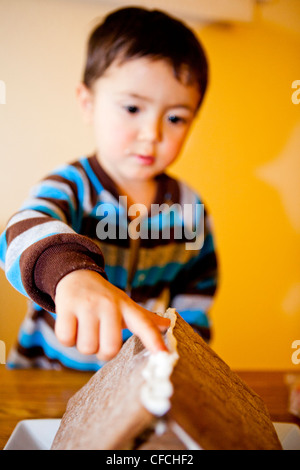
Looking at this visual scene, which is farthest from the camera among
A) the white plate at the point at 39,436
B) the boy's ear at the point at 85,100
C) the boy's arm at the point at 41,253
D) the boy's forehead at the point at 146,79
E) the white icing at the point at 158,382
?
the boy's ear at the point at 85,100

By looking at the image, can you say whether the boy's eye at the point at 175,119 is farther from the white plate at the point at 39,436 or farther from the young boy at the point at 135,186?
the white plate at the point at 39,436

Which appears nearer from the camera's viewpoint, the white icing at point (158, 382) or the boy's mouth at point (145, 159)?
the white icing at point (158, 382)

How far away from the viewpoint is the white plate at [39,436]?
1.50ft

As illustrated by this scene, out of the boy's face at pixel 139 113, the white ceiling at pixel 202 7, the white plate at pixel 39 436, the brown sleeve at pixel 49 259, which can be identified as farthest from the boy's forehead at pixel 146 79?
the white plate at pixel 39 436

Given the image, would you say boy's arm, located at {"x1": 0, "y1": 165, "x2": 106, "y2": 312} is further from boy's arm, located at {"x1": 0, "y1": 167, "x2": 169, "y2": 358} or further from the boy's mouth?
the boy's mouth

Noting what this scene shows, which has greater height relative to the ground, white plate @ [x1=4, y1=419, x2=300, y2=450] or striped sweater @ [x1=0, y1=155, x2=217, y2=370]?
striped sweater @ [x1=0, y1=155, x2=217, y2=370]

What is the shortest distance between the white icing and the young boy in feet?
0.93

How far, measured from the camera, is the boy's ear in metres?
0.87

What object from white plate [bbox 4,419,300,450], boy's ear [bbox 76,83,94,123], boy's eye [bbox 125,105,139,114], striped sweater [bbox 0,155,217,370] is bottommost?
white plate [bbox 4,419,300,450]

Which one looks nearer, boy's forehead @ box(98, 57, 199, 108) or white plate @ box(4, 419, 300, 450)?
white plate @ box(4, 419, 300, 450)

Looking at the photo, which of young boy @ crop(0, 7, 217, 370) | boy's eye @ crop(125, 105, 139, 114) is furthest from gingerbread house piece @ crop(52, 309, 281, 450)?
boy's eye @ crop(125, 105, 139, 114)

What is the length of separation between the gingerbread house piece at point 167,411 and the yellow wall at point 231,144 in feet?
2.19

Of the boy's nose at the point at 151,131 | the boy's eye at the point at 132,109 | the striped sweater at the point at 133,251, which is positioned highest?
the boy's eye at the point at 132,109
